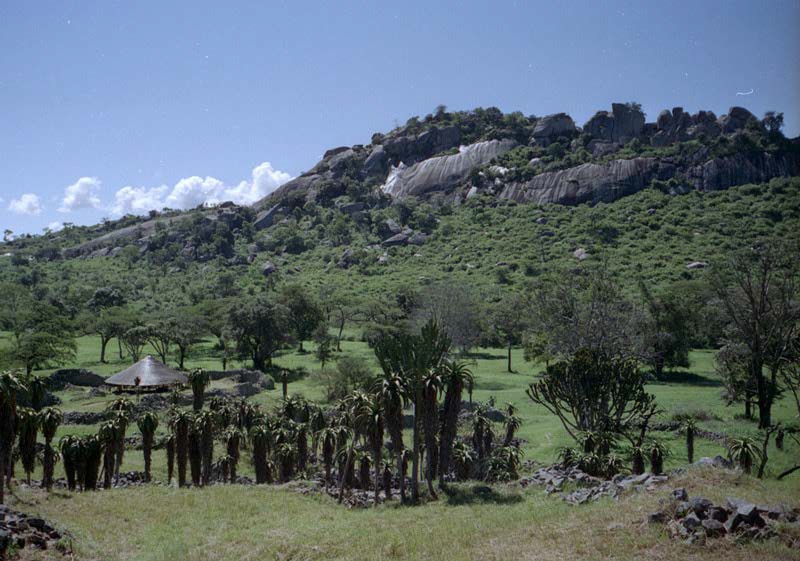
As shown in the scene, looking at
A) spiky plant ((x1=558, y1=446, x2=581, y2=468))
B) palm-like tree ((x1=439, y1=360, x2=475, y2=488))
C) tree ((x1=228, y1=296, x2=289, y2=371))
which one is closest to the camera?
palm-like tree ((x1=439, y1=360, x2=475, y2=488))

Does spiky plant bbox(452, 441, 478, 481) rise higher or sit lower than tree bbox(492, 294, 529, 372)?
lower

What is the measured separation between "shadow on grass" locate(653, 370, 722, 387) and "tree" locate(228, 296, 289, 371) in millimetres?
45646

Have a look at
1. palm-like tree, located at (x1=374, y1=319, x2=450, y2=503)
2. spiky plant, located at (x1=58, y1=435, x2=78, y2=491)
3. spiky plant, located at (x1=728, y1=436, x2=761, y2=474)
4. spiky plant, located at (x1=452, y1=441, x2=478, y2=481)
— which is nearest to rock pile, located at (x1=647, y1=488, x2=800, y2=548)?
spiky plant, located at (x1=728, y1=436, x2=761, y2=474)

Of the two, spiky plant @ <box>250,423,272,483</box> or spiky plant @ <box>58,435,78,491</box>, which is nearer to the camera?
spiky plant @ <box>58,435,78,491</box>

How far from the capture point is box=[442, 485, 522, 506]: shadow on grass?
27.2 m

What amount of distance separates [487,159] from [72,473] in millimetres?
182149

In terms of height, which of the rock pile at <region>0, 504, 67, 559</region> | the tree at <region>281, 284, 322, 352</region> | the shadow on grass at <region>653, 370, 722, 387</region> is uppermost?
the tree at <region>281, 284, 322, 352</region>

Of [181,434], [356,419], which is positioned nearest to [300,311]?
[181,434]

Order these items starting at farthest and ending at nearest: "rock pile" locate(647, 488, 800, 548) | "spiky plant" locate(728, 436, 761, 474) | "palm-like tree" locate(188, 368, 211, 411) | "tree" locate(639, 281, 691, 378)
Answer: "tree" locate(639, 281, 691, 378), "palm-like tree" locate(188, 368, 211, 411), "spiky plant" locate(728, 436, 761, 474), "rock pile" locate(647, 488, 800, 548)

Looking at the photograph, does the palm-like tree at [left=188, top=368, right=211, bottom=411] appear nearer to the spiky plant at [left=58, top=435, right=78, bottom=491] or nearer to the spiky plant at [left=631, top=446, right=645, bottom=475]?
the spiky plant at [left=58, top=435, right=78, bottom=491]

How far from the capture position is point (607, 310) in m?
53.8

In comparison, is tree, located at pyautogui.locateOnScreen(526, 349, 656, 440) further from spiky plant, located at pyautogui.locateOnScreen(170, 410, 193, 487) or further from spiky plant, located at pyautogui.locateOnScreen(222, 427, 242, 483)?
spiky plant, located at pyautogui.locateOnScreen(170, 410, 193, 487)

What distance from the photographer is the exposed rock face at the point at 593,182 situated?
157 m

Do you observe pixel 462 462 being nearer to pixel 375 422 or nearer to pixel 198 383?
pixel 375 422
